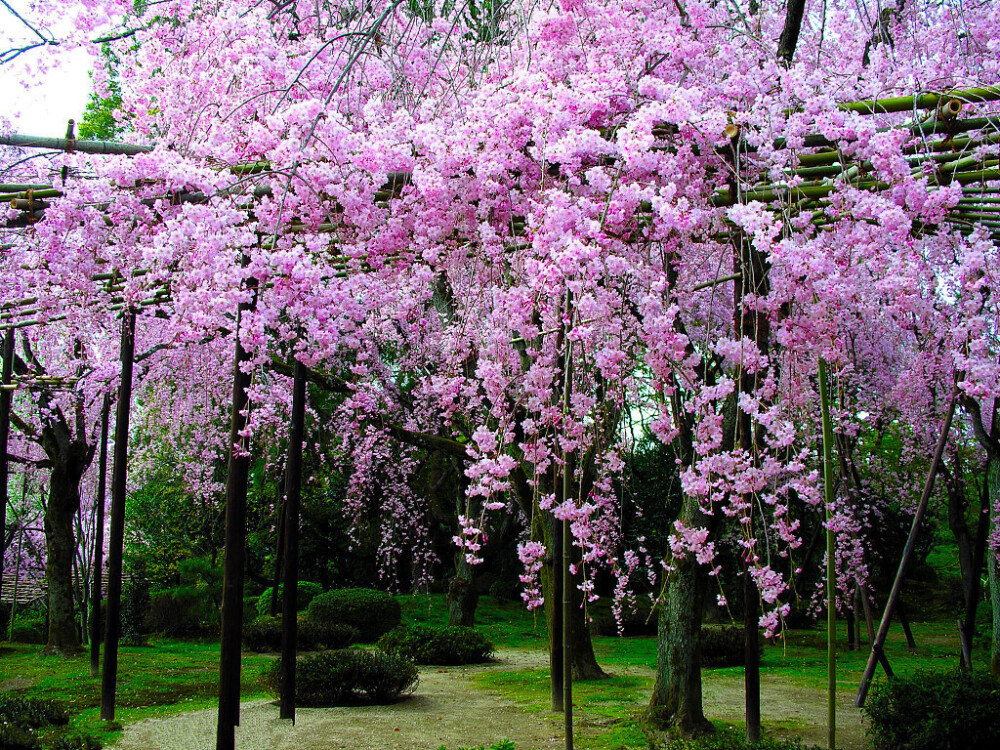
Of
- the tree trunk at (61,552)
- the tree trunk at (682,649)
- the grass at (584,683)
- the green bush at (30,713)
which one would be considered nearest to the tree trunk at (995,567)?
the grass at (584,683)

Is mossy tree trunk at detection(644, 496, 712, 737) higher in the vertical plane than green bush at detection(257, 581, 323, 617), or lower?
higher

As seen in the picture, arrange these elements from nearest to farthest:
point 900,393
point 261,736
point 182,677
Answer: point 261,736
point 900,393
point 182,677

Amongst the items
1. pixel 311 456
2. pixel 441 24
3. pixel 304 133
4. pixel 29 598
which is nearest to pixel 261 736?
pixel 304 133

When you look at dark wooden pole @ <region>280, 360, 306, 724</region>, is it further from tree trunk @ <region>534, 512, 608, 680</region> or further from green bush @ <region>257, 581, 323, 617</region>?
green bush @ <region>257, 581, 323, 617</region>

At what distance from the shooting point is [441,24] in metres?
4.98

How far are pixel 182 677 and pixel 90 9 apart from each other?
691 cm

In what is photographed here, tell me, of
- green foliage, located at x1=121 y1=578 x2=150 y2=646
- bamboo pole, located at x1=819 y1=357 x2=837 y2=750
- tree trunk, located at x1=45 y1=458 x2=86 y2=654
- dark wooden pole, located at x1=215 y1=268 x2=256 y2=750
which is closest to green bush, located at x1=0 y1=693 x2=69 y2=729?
dark wooden pole, located at x1=215 y1=268 x2=256 y2=750

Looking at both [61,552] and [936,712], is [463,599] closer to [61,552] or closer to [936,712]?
[61,552]

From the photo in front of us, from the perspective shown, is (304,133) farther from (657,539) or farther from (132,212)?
(657,539)

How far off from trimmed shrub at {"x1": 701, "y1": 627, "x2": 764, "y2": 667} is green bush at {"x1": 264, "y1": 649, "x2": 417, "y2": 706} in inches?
170

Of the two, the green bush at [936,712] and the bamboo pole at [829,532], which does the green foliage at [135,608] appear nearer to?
the green bush at [936,712]

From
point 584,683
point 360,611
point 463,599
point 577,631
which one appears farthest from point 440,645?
point 463,599

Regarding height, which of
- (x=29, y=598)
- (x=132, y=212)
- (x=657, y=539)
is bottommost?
(x=29, y=598)

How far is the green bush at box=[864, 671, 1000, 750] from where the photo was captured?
4.42 meters
